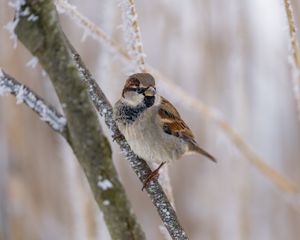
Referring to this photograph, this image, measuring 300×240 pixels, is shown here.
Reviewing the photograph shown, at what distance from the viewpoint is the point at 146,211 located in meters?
2.37

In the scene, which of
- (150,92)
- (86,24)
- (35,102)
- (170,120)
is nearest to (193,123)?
(170,120)

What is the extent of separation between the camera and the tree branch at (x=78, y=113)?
385mm

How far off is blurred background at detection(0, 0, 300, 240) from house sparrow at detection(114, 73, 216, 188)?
0.63 feet

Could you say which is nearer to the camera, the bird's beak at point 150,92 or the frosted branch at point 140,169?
the frosted branch at point 140,169

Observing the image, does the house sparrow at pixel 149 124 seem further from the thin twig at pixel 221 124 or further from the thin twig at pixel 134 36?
the thin twig at pixel 134 36

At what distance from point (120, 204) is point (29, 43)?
0.14 metres

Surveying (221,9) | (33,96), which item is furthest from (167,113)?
(33,96)

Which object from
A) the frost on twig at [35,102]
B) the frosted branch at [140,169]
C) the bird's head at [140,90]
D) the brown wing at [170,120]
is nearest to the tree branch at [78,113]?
the frost on twig at [35,102]

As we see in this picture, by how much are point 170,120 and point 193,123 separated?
1.02m

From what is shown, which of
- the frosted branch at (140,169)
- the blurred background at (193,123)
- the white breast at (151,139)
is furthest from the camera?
the blurred background at (193,123)

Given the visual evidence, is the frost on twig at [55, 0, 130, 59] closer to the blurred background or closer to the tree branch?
the tree branch

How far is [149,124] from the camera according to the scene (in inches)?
50.4

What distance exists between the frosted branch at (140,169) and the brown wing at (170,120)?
0.49m

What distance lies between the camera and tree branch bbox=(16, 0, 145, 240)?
15.2 inches
